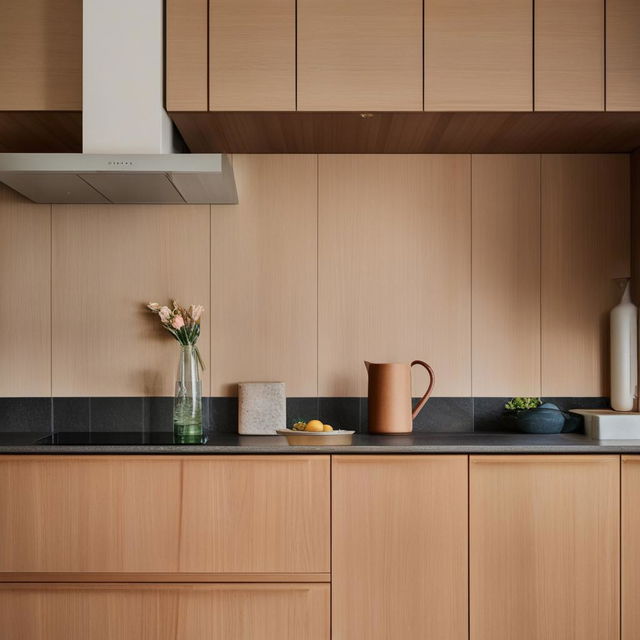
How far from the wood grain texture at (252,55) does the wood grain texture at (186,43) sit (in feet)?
0.09

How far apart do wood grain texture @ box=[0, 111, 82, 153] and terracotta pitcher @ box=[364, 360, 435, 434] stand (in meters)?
1.38

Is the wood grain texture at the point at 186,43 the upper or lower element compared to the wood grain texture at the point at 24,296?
upper

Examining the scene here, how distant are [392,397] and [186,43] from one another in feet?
4.60

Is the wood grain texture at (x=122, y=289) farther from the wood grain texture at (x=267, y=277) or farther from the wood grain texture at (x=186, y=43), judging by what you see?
the wood grain texture at (x=186, y=43)

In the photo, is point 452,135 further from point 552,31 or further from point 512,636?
point 512,636

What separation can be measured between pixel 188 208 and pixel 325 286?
0.62 m

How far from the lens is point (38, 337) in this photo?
2.80 meters

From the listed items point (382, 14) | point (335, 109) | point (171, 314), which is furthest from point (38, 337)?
point (382, 14)

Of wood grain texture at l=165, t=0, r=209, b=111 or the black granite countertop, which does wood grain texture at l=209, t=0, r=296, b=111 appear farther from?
the black granite countertop

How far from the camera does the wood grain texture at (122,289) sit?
9.16 ft

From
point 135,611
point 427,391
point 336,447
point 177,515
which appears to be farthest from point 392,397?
point 135,611

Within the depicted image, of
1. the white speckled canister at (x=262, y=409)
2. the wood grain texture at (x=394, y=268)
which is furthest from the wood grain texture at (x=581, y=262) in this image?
the white speckled canister at (x=262, y=409)

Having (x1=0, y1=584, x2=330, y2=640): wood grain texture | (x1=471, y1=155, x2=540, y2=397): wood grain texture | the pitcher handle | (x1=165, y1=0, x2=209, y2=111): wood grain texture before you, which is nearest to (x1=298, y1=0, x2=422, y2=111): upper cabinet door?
(x1=165, y1=0, x2=209, y2=111): wood grain texture

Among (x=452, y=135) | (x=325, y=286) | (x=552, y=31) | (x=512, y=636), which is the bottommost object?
(x=512, y=636)
